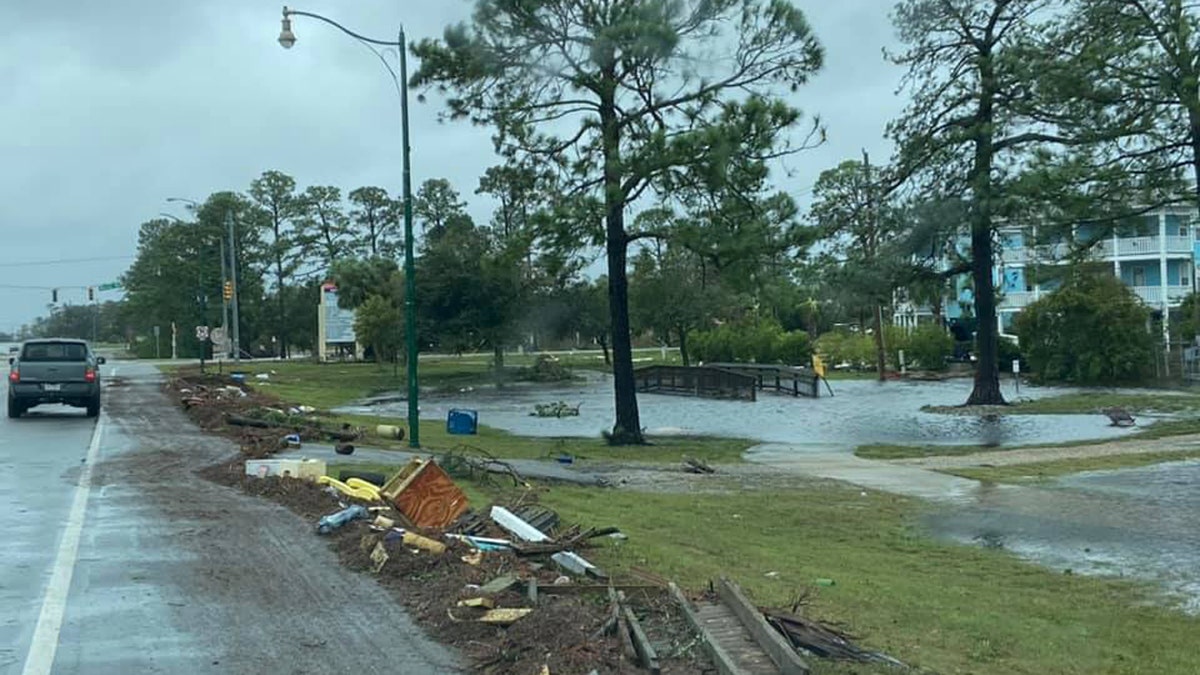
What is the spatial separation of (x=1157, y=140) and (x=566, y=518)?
20.4 meters

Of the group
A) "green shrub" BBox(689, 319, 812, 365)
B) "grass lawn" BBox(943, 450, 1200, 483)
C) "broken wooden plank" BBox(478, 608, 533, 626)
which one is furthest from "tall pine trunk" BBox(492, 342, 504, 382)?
"broken wooden plank" BBox(478, 608, 533, 626)

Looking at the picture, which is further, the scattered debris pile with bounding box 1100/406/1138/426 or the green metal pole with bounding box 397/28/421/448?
the scattered debris pile with bounding box 1100/406/1138/426

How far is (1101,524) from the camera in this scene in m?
14.0

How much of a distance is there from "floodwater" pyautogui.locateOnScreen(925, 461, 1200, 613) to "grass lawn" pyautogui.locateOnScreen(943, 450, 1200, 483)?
2.08 feet

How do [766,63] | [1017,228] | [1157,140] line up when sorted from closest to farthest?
[766,63] → [1157,140] → [1017,228]

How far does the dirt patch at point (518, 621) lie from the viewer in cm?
663

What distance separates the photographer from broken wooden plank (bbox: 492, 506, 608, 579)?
8.76 metres

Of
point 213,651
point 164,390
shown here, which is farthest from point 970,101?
point 213,651

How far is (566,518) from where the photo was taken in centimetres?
1260

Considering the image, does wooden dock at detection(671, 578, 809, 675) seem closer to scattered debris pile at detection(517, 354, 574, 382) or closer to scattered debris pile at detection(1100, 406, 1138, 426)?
scattered debris pile at detection(1100, 406, 1138, 426)

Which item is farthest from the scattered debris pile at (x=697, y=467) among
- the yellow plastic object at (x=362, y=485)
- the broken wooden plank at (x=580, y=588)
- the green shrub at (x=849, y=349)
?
the green shrub at (x=849, y=349)

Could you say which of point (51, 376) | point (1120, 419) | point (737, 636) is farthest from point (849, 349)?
point (737, 636)

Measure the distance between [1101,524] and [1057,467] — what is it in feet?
21.4

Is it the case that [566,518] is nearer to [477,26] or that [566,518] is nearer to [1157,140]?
[477,26]
